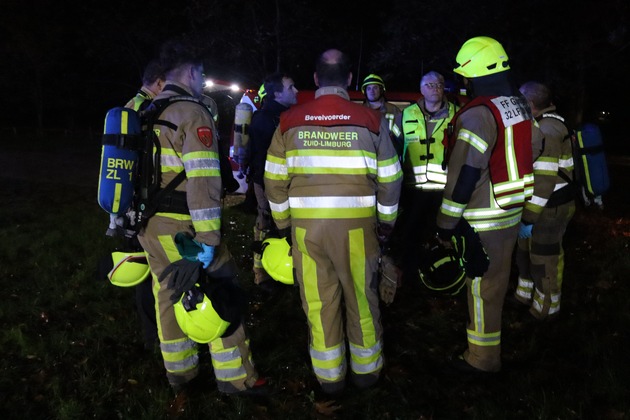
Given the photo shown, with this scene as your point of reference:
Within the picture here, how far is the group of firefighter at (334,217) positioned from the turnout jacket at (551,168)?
0.82ft

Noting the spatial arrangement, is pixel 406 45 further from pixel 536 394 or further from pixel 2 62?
pixel 2 62

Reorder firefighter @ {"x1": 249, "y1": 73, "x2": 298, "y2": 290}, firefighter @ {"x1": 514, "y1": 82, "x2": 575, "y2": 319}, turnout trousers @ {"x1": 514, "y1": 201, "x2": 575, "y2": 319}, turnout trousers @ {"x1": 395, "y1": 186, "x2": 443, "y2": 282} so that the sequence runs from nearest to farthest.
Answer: firefighter @ {"x1": 514, "y1": 82, "x2": 575, "y2": 319} < turnout trousers @ {"x1": 514, "y1": 201, "x2": 575, "y2": 319} < firefighter @ {"x1": 249, "y1": 73, "x2": 298, "y2": 290} < turnout trousers @ {"x1": 395, "y1": 186, "x2": 443, "y2": 282}

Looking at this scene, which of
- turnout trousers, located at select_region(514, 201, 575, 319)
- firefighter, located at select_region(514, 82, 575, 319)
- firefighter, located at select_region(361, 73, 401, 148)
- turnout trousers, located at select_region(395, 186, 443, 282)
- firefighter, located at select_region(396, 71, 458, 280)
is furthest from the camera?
firefighter, located at select_region(361, 73, 401, 148)

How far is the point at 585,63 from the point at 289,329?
12137 mm

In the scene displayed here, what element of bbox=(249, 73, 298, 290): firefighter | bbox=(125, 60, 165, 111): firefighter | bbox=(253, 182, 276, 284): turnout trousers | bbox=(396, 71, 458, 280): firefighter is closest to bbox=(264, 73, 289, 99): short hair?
bbox=(249, 73, 298, 290): firefighter

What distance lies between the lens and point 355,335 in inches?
123

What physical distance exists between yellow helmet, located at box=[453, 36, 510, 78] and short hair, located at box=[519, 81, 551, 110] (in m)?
1.02

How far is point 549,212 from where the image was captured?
4070mm

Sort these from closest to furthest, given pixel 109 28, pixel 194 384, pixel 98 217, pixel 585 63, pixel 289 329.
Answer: pixel 194 384 → pixel 289 329 → pixel 98 217 → pixel 585 63 → pixel 109 28

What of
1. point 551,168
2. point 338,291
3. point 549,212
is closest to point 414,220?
point 549,212

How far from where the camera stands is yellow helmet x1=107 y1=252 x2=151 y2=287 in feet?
10.5

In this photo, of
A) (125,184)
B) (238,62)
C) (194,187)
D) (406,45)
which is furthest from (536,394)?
(238,62)

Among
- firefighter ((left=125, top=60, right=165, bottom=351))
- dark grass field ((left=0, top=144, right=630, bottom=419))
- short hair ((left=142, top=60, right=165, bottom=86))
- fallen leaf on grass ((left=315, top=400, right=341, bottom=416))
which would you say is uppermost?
short hair ((left=142, top=60, right=165, bottom=86))

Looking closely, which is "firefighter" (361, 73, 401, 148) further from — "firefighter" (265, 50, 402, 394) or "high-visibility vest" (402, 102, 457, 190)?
"firefighter" (265, 50, 402, 394)
